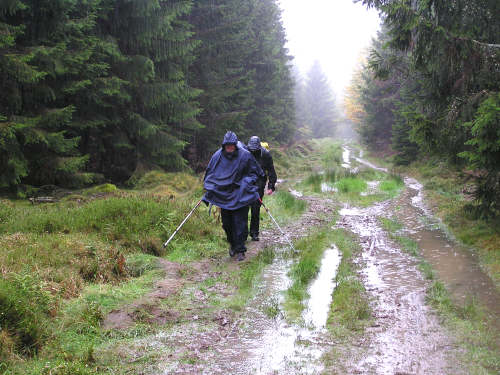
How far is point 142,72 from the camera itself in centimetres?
1434

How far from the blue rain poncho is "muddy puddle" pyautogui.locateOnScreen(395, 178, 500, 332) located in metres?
3.72

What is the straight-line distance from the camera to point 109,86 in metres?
12.8

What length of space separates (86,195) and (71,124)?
279cm

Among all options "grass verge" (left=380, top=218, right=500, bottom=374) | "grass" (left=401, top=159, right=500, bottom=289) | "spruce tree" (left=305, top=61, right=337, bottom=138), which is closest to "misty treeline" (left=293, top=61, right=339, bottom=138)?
"spruce tree" (left=305, top=61, right=337, bottom=138)

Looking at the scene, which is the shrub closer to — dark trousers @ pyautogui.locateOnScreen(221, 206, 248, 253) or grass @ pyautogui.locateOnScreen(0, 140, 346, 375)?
grass @ pyautogui.locateOnScreen(0, 140, 346, 375)

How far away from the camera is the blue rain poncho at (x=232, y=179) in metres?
7.80

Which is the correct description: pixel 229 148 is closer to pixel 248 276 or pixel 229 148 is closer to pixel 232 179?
pixel 232 179

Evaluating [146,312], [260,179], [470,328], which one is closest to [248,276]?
[146,312]

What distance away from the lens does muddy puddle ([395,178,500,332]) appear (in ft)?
18.4

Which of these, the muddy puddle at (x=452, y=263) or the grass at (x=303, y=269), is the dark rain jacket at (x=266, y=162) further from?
the muddy puddle at (x=452, y=263)

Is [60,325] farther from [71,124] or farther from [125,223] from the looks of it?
[71,124]

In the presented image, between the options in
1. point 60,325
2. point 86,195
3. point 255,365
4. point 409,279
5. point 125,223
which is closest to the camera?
point 255,365

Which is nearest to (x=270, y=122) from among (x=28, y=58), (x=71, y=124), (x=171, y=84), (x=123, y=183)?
(x=171, y=84)

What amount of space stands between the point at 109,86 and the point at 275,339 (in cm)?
1077
